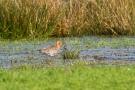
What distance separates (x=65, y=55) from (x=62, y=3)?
20.8 ft

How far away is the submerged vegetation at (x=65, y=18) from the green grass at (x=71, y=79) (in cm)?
858

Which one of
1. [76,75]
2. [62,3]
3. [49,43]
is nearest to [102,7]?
[62,3]

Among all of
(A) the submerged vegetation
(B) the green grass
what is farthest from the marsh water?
(B) the green grass

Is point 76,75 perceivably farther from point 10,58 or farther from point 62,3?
point 62,3

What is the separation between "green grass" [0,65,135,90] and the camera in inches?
348

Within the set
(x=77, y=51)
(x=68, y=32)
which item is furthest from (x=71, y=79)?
(x=68, y=32)

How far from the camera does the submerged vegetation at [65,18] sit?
19312mm

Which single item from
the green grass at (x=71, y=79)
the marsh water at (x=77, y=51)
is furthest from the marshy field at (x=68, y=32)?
the green grass at (x=71, y=79)

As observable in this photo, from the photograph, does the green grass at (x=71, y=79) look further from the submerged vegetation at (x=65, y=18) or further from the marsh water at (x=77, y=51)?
the submerged vegetation at (x=65, y=18)

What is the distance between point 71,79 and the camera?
9531 millimetres

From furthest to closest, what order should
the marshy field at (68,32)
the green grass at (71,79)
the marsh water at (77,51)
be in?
the marshy field at (68,32) → the marsh water at (77,51) → the green grass at (71,79)

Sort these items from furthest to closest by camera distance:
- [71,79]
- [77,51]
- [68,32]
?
1. [68,32]
2. [77,51]
3. [71,79]

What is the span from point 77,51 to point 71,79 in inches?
249

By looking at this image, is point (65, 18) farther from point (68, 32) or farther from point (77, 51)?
point (77, 51)
